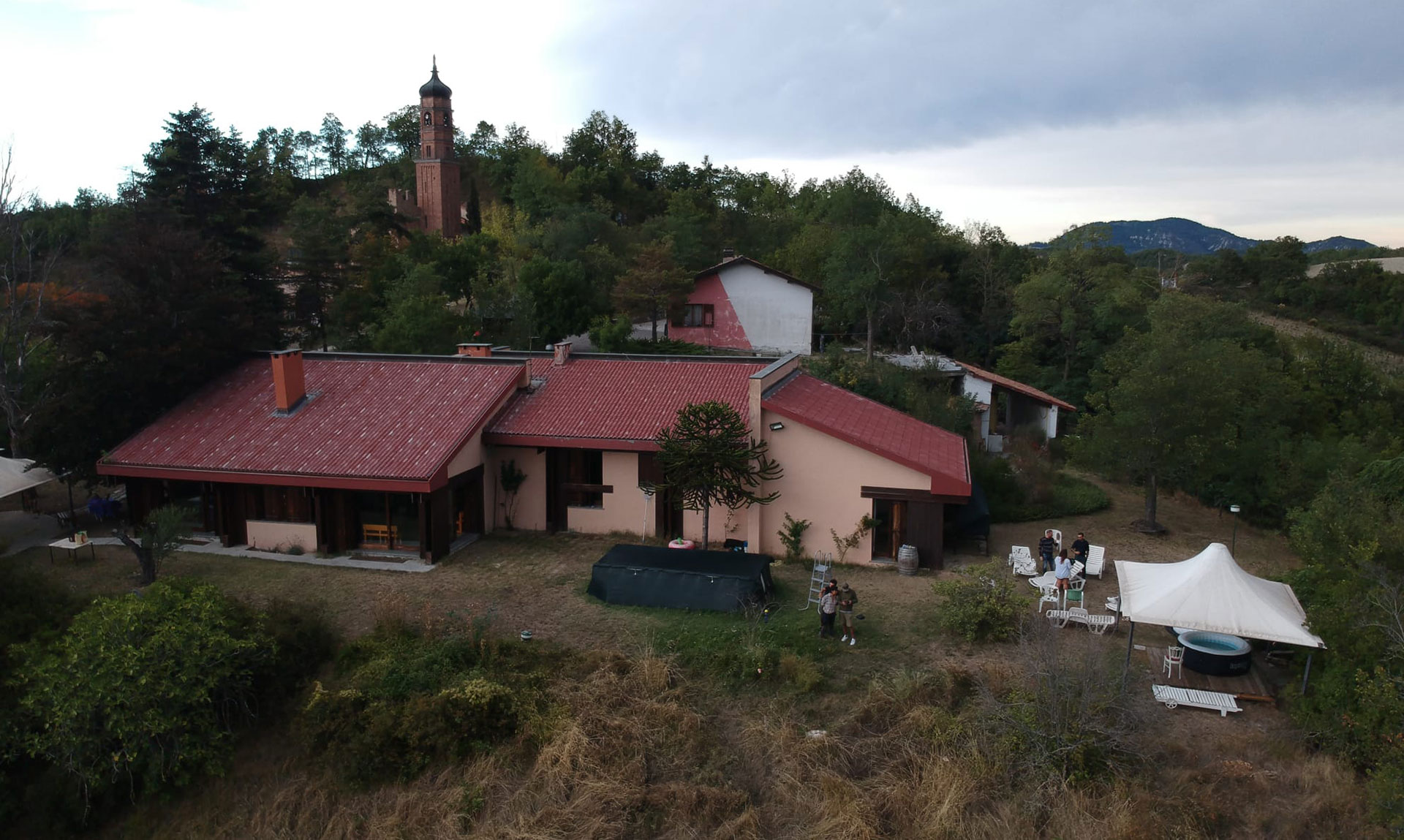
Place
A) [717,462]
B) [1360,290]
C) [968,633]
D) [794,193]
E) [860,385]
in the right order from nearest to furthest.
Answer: [968,633] → [717,462] → [860,385] → [1360,290] → [794,193]

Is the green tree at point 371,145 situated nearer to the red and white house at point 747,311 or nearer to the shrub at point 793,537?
the red and white house at point 747,311

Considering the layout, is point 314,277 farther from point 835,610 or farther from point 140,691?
point 835,610

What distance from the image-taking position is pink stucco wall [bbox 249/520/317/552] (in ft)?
62.6

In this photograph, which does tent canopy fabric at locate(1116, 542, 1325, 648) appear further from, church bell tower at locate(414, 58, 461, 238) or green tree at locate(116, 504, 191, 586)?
church bell tower at locate(414, 58, 461, 238)

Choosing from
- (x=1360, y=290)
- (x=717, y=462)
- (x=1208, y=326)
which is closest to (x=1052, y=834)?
(x=717, y=462)

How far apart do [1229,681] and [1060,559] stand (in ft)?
13.9

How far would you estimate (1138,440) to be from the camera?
2109 cm

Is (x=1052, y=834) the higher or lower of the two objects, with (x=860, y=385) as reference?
lower

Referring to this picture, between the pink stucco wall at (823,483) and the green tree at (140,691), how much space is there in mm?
10521

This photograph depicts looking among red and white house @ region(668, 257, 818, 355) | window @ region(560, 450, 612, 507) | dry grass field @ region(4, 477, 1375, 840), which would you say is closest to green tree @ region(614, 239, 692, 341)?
red and white house @ region(668, 257, 818, 355)

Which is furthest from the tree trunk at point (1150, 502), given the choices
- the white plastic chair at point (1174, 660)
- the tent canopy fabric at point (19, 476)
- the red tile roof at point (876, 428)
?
the tent canopy fabric at point (19, 476)

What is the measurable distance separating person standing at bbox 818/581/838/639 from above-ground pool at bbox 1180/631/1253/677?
5.51m

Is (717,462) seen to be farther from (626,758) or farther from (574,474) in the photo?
(626,758)

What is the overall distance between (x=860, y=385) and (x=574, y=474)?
40.4 feet
